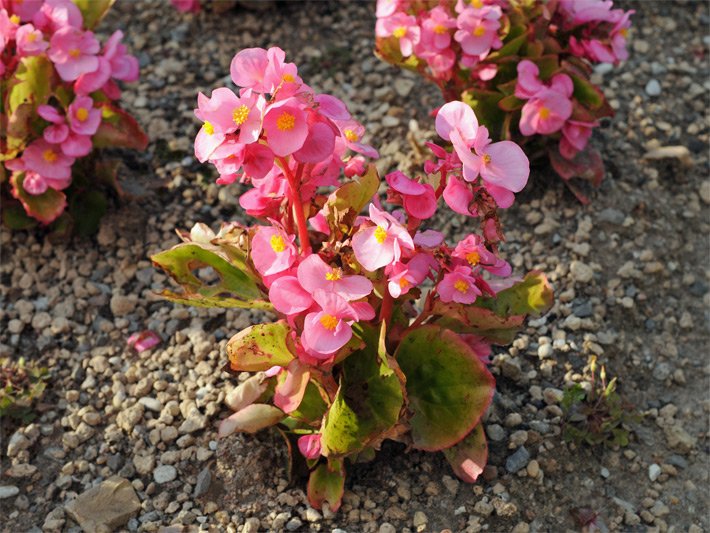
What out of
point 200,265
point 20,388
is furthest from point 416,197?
point 20,388

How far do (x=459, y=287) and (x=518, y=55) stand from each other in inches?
37.5

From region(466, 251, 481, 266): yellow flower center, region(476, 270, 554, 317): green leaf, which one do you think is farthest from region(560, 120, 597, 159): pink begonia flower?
region(466, 251, 481, 266): yellow flower center

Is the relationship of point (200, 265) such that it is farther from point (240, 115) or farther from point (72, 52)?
point (72, 52)

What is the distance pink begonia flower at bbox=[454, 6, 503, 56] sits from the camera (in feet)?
7.26

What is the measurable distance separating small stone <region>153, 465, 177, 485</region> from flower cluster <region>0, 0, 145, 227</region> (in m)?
0.70

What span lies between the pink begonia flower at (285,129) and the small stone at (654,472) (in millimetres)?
1055

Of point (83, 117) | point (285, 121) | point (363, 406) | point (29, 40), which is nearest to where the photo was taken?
point (285, 121)

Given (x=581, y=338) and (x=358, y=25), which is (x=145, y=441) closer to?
(x=581, y=338)

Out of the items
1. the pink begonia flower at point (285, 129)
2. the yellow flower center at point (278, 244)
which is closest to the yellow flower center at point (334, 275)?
the yellow flower center at point (278, 244)

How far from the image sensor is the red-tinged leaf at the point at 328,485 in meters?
1.81

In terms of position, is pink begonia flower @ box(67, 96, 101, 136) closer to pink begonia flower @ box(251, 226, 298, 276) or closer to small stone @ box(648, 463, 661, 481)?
pink begonia flower @ box(251, 226, 298, 276)

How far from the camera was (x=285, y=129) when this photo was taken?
1484mm

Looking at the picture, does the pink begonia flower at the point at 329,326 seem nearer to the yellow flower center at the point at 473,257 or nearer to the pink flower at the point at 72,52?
the yellow flower center at the point at 473,257

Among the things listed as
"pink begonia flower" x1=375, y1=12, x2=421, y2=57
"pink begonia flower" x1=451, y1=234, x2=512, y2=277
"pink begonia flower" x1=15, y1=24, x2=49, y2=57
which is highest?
"pink begonia flower" x1=15, y1=24, x2=49, y2=57
